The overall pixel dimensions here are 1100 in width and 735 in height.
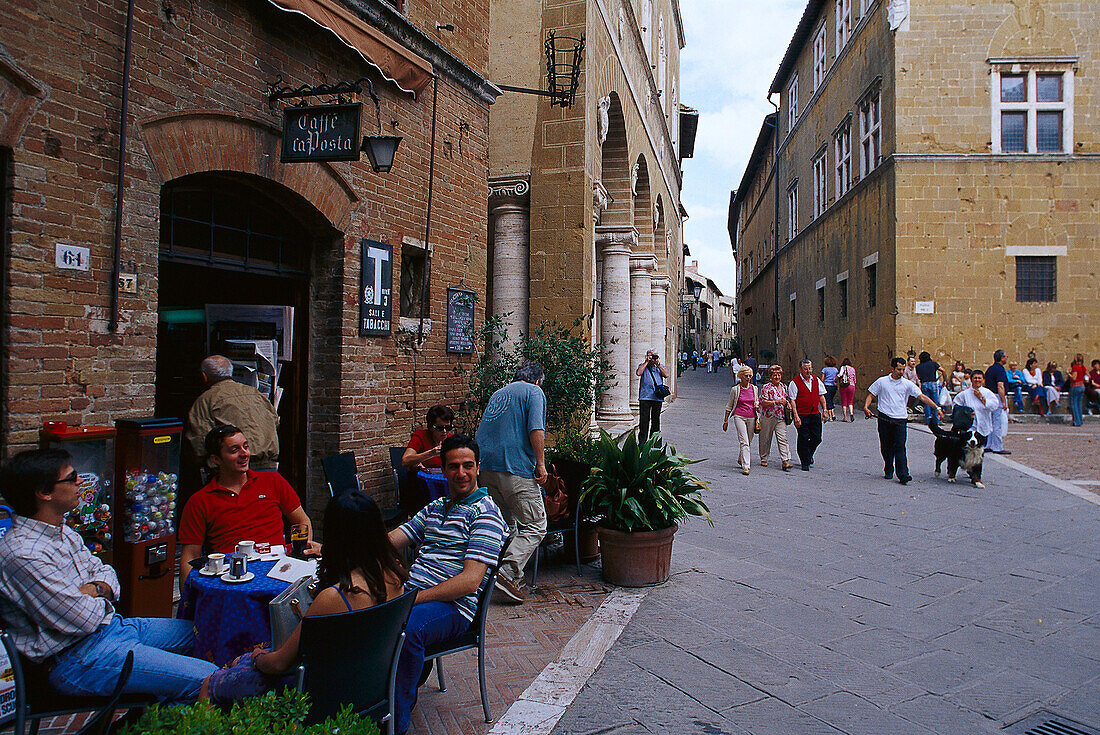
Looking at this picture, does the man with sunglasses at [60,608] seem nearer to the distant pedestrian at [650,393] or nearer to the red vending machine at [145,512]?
the red vending machine at [145,512]

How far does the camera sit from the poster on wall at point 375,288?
257 inches

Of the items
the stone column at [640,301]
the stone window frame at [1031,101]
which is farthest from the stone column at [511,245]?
the stone window frame at [1031,101]

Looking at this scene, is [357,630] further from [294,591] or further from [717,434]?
[717,434]

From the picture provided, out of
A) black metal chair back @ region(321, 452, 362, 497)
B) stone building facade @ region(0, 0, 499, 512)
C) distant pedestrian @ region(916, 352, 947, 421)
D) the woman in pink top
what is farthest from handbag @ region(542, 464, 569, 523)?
distant pedestrian @ region(916, 352, 947, 421)

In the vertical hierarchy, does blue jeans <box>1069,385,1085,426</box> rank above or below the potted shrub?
above

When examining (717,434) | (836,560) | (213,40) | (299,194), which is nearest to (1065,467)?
(717,434)

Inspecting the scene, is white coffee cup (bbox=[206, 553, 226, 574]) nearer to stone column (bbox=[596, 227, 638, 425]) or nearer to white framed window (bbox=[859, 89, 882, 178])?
stone column (bbox=[596, 227, 638, 425])

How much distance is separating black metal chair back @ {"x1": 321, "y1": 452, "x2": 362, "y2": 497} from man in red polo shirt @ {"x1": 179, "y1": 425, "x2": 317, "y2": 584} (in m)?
1.87

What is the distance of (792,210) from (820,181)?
5.35m

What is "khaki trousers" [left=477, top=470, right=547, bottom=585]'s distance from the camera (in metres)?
5.17

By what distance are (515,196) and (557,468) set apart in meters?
6.09

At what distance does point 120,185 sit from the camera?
432 centimetres

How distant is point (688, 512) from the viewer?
5.48 metres

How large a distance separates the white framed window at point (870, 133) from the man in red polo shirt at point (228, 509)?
19578mm
